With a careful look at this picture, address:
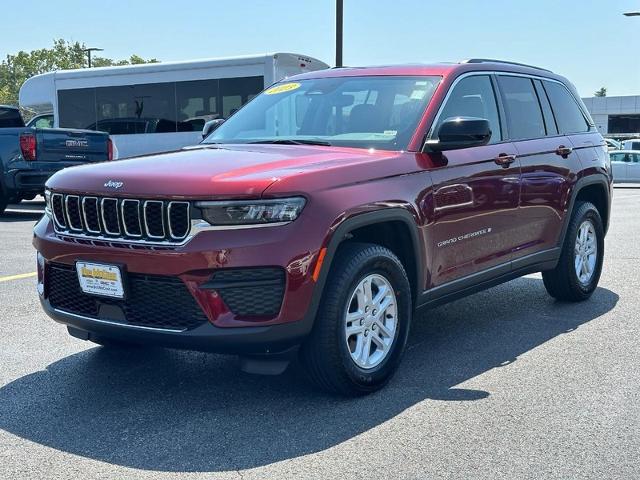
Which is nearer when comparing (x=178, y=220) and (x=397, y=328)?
(x=178, y=220)

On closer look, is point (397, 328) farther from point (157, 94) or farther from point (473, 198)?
point (157, 94)

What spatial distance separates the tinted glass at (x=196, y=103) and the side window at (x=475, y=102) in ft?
42.4

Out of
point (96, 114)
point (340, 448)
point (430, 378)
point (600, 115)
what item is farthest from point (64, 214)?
point (600, 115)

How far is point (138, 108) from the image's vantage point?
19703 mm

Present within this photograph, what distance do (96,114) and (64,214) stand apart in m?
17.0

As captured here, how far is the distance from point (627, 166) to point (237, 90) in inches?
778

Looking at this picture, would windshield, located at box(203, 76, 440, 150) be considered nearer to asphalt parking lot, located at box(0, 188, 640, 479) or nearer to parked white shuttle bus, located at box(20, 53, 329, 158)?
asphalt parking lot, located at box(0, 188, 640, 479)

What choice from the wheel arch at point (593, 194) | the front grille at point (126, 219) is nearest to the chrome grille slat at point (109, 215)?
the front grille at point (126, 219)

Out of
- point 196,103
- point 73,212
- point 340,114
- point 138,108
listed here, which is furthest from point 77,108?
point 73,212

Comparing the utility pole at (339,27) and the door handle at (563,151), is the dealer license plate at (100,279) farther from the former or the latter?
the utility pole at (339,27)

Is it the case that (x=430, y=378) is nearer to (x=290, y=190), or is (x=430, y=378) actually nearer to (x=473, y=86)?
(x=290, y=190)

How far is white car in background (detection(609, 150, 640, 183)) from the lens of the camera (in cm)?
3188

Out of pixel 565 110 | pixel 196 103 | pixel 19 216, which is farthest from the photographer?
pixel 196 103

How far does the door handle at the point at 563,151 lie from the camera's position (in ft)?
20.9
